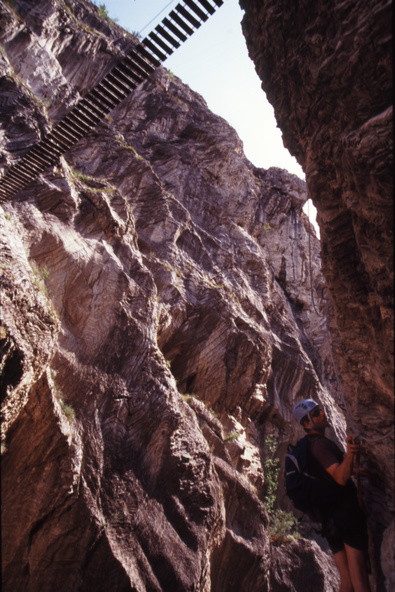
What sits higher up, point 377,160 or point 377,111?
point 377,111

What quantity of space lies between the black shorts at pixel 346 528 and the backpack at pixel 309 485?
15 cm

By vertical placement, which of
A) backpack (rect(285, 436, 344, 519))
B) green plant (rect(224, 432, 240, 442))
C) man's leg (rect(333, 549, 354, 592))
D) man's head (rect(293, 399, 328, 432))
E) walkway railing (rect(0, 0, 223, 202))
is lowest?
man's leg (rect(333, 549, 354, 592))

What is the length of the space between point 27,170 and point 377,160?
7268 mm

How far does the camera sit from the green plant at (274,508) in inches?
442

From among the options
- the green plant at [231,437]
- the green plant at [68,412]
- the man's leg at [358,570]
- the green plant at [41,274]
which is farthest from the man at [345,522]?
the green plant at [231,437]

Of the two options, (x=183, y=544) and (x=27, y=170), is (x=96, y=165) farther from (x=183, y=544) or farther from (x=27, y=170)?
(x=183, y=544)

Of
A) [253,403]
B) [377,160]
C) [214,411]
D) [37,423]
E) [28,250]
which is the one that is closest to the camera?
[377,160]

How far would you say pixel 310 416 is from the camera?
19.0ft

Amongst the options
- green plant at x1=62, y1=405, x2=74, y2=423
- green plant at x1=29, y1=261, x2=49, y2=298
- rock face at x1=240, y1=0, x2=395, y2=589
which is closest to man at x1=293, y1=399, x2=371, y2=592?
rock face at x1=240, y1=0, x2=395, y2=589

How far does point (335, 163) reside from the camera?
4.71 metres

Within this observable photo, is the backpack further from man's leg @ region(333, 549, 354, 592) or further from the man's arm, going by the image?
man's leg @ region(333, 549, 354, 592)

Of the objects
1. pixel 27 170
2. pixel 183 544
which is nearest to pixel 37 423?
pixel 183 544

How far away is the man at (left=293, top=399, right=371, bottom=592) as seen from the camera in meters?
4.68

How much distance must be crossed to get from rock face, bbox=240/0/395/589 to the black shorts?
23cm
